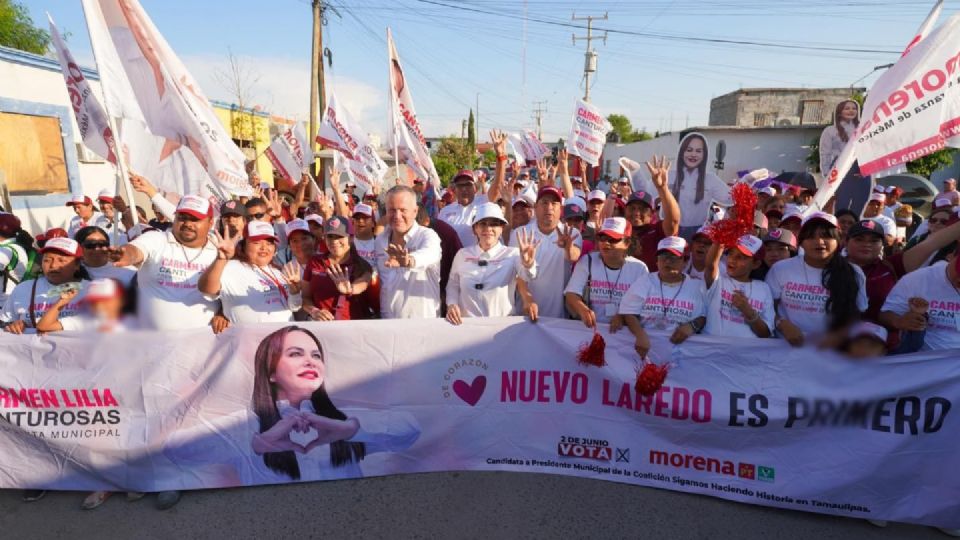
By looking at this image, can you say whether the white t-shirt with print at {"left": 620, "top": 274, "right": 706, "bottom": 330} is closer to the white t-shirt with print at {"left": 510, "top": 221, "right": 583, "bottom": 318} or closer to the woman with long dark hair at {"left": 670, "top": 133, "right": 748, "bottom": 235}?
the white t-shirt with print at {"left": 510, "top": 221, "right": 583, "bottom": 318}

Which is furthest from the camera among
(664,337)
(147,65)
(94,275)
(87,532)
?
(147,65)

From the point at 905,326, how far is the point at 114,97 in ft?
20.3

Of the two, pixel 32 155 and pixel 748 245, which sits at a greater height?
pixel 32 155

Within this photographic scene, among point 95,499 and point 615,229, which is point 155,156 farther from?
point 615,229

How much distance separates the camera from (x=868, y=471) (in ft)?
10.8

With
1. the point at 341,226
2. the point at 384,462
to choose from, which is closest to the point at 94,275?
the point at 341,226

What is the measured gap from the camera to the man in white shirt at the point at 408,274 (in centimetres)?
407

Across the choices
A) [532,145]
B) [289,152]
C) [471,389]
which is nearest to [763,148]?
[532,145]

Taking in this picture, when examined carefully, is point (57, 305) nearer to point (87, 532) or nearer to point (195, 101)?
point (87, 532)

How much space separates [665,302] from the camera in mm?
3600

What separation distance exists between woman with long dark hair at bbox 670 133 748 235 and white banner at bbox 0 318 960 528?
2.64 m

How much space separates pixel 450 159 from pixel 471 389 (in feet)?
141

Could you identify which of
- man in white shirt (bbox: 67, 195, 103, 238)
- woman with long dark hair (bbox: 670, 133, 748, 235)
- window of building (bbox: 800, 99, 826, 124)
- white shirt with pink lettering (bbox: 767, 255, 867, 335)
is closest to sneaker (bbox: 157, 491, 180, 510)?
white shirt with pink lettering (bbox: 767, 255, 867, 335)

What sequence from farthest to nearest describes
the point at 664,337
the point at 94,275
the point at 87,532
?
the point at 94,275 < the point at 664,337 < the point at 87,532
